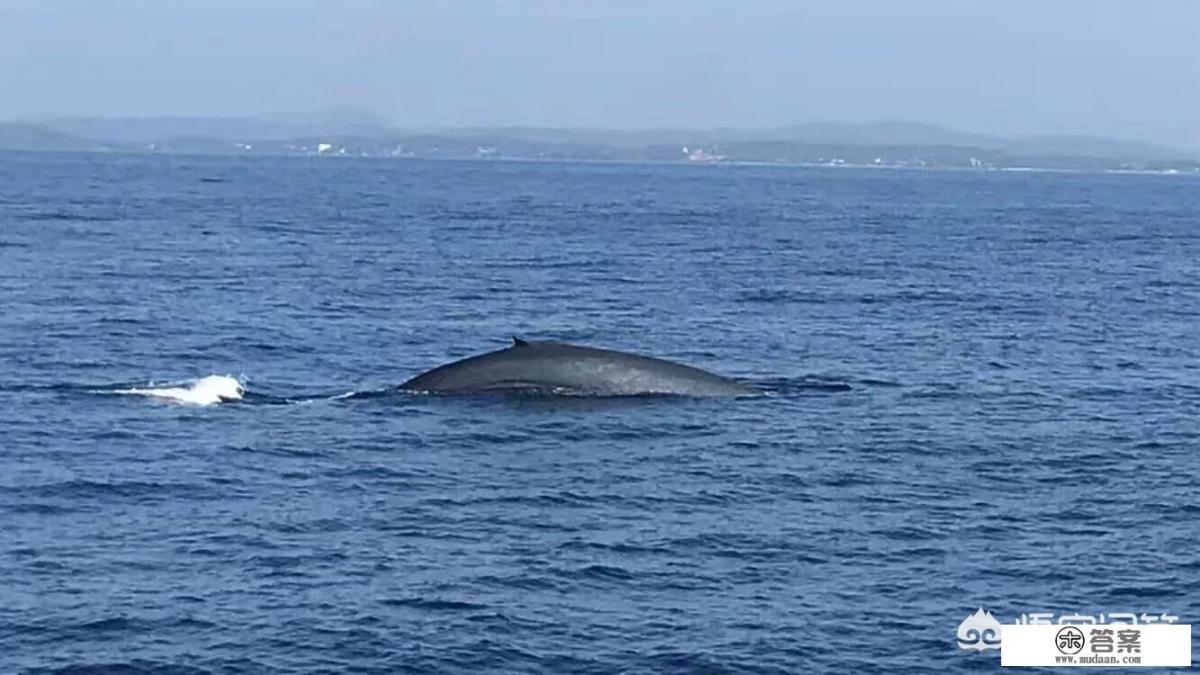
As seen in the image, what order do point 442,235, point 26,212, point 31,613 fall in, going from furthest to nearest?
point 26,212 → point 442,235 → point 31,613

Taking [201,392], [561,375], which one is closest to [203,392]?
[201,392]

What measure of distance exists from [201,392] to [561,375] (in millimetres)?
6538

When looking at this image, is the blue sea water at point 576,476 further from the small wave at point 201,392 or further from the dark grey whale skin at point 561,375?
the dark grey whale skin at point 561,375

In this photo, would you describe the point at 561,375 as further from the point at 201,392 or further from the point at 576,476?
the point at 201,392

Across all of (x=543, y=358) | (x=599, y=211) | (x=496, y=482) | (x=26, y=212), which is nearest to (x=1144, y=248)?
(x=599, y=211)

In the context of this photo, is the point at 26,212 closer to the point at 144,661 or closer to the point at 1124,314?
the point at 1124,314

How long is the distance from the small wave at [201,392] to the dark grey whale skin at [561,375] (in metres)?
3.17

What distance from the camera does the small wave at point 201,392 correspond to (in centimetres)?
3462

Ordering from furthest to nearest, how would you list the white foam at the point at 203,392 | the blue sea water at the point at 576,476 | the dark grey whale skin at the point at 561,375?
the white foam at the point at 203,392 → the dark grey whale skin at the point at 561,375 → the blue sea water at the point at 576,476

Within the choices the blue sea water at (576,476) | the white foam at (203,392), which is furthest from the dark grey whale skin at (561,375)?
the white foam at (203,392)

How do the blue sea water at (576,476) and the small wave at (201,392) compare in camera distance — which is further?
the small wave at (201,392)

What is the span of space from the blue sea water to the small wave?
0.34m

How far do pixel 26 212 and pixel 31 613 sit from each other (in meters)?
78.4

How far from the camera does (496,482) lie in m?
28.0
